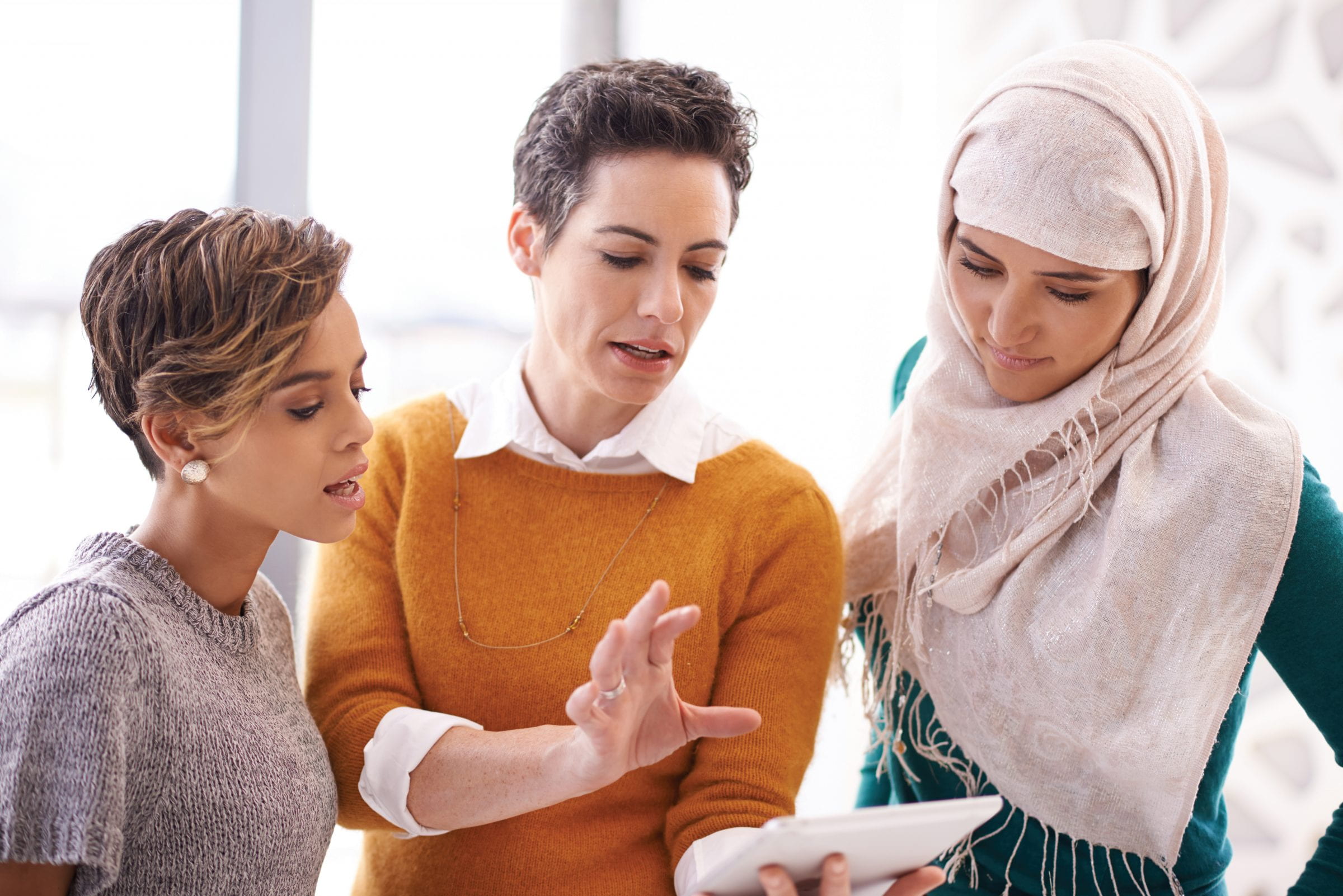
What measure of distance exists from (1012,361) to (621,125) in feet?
1.94

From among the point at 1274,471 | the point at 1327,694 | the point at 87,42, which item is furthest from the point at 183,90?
the point at 1327,694

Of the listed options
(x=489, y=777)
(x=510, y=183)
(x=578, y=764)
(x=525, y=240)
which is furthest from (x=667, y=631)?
(x=510, y=183)

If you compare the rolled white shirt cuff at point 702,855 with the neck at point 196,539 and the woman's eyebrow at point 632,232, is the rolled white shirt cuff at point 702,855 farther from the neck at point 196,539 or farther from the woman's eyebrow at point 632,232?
the woman's eyebrow at point 632,232

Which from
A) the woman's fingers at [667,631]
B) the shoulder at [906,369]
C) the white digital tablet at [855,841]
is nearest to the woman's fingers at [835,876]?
the white digital tablet at [855,841]

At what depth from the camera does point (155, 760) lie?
98 cm

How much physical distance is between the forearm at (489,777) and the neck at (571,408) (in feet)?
1.46

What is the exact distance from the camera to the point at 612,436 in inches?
60.3

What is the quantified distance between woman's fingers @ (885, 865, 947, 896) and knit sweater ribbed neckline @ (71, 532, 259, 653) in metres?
0.75

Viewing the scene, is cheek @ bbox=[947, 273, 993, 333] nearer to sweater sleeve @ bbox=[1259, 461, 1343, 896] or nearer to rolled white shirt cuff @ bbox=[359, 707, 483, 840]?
sweater sleeve @ bbox=[1259, 461, 1343, 896]

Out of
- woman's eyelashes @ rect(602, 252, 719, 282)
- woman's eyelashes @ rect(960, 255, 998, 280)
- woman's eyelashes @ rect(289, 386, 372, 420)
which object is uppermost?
woman's eyelashes @ rect(960, 255, 998, 280)

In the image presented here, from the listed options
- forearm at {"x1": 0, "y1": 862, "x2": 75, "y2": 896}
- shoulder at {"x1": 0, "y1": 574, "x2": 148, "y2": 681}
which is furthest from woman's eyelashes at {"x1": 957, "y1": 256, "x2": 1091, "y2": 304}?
forearm at {"x1": 0, "y1": 862, "x2": 75, "y2": 896}

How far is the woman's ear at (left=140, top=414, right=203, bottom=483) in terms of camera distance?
3.54ft

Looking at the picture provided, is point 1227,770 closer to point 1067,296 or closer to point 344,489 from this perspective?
point 1067,296

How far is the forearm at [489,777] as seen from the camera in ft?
3.89
